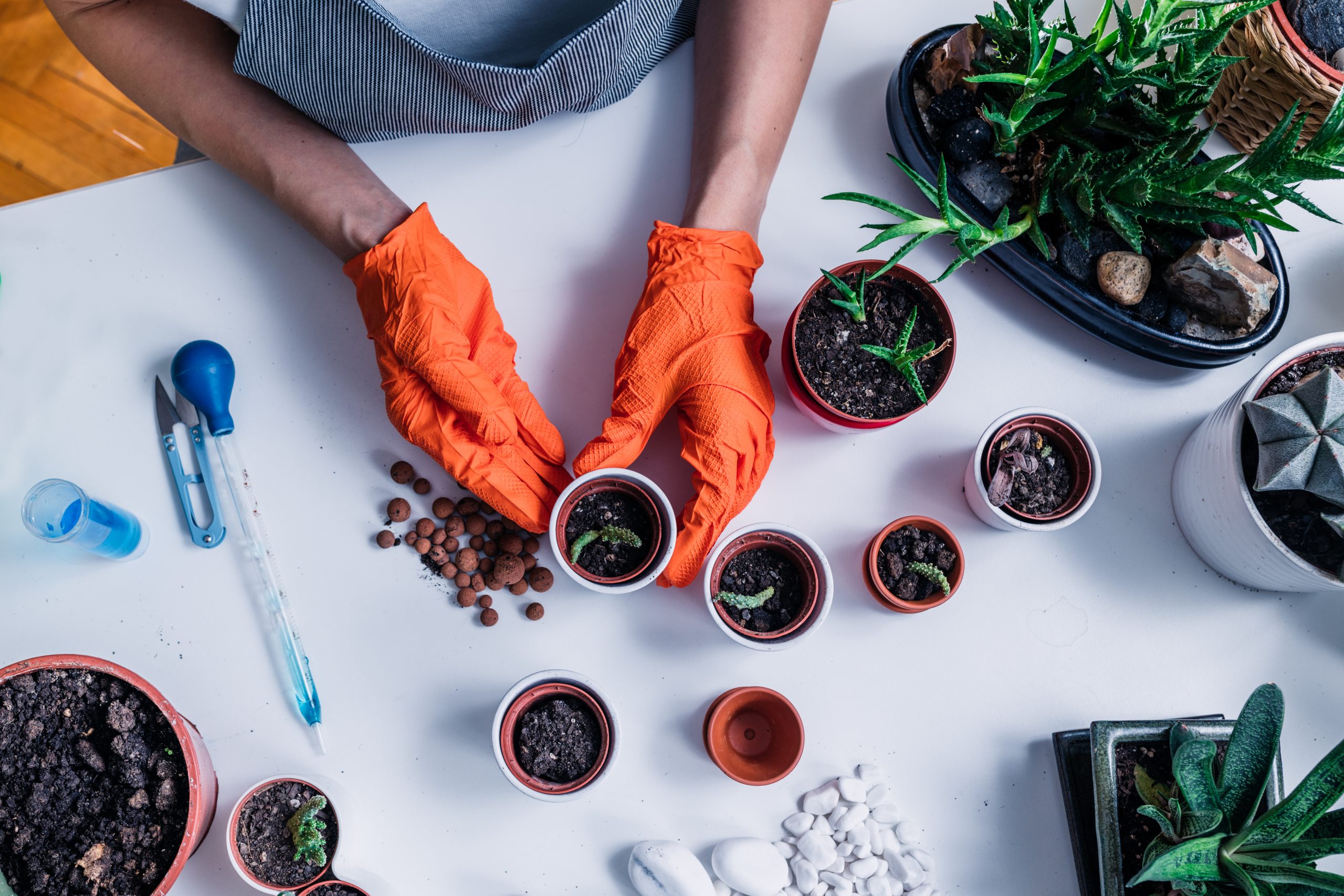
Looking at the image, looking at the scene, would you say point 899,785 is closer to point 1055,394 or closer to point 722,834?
point 722,834

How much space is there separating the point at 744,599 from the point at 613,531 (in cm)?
16

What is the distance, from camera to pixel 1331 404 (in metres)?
0.81

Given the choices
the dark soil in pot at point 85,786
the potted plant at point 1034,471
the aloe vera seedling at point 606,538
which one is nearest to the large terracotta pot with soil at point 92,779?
the dark soil in pot at point 85,786

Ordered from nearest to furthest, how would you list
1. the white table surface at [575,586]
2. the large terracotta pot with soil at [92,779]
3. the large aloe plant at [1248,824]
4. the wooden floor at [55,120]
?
the large aloe plant at [1248,824]
the large terracotta pot with soil at [92,779]
the white table surface at [575,586]
the wooden floor at [55,120]

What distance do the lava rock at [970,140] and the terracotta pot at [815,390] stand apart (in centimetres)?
15

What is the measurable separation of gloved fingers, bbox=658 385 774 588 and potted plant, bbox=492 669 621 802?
16cm

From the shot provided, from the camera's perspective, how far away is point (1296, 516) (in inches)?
34.4

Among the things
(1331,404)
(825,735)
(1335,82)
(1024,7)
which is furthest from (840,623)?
(1335,82)

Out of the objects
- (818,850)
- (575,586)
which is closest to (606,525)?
(575,586)

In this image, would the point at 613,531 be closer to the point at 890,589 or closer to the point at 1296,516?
the point at 890,589

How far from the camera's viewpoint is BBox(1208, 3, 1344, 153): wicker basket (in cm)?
89

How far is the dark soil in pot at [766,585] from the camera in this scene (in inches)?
36.0

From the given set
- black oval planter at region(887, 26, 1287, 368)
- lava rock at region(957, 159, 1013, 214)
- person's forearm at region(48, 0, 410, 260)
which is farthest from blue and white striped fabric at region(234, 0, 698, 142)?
lava rock at region(957, 159, 1013, 214)

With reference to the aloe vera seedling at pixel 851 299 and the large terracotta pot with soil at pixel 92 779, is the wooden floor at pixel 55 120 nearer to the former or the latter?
the large terracotta pot with soil at pixel 92 779
